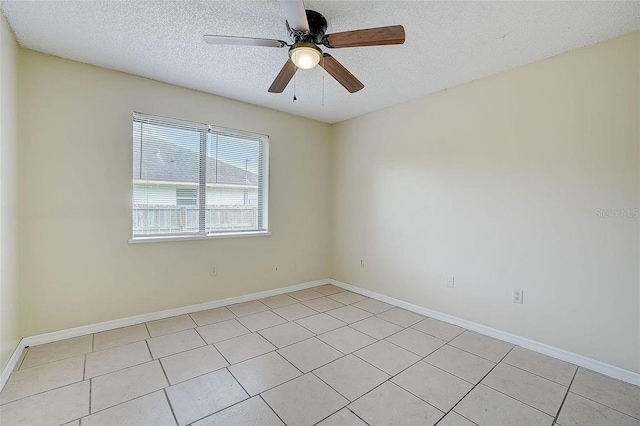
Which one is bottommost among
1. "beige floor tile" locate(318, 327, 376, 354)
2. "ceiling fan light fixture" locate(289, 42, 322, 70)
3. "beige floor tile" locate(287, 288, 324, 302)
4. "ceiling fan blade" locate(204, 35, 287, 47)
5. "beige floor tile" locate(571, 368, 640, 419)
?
"beige floor tile" locate(571, 368, 640, 419)

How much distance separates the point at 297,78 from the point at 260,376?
2.65m

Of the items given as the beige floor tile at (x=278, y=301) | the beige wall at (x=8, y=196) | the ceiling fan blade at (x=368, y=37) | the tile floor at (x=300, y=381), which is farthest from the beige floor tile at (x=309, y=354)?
the ceiling fan blade at (x=368, y=37)

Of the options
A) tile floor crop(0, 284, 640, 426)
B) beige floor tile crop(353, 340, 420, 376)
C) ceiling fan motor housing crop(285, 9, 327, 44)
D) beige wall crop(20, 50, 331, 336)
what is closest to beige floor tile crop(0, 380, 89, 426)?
tile floor crop(0, 284, 640, 426)

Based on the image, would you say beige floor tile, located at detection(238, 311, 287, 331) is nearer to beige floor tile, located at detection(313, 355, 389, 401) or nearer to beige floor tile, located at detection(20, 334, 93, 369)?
beige floor tile, located at detection(313, 355, 389, 401)

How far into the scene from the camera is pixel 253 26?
2.12m

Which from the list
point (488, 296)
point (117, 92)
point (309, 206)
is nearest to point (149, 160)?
point (117, 92)

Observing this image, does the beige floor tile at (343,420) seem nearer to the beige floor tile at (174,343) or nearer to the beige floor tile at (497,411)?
the beige floor tile at (497,411)

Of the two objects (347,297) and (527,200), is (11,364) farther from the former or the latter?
(527,200)

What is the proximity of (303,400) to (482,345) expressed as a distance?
175cm

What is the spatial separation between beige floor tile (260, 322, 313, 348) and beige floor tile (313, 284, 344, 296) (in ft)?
3.87

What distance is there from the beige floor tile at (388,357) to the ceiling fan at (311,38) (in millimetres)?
2225

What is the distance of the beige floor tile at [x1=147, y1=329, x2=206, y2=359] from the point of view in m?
2.44

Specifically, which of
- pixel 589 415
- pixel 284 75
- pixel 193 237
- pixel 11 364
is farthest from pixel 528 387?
pixel 11 364

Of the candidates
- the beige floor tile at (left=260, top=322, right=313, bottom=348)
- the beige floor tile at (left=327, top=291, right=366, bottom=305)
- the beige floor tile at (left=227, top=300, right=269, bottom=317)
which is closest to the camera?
the beige floor tile at (left=260, top=322, right=313, bottom=348)
